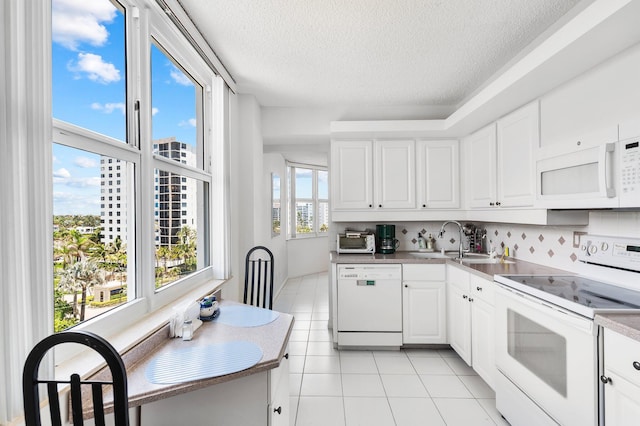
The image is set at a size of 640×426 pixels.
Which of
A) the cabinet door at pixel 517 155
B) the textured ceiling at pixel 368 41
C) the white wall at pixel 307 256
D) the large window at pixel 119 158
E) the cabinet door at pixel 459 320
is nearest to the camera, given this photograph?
the large window at pixel 119 158

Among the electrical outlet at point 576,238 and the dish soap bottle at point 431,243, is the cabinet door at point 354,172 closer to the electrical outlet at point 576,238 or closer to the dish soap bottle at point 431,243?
the dish soap bottle at point 431,243

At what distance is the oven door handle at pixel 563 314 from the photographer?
1406 mm

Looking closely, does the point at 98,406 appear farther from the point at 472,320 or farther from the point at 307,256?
the point at 307,256

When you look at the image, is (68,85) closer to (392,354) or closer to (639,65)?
(639,65)

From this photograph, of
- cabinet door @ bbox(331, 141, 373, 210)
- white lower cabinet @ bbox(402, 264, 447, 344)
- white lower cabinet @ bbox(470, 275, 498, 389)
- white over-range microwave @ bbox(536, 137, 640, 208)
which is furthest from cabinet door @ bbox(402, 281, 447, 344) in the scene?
white over-range microwave @ bbox(536, 137, 640, 208)

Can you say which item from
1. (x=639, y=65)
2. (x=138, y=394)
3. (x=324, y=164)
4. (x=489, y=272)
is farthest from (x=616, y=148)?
(x=324, y=164)

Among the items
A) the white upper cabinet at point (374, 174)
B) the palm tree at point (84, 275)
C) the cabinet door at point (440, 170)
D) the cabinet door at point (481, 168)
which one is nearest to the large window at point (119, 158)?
the palm tree at point (84, 275)

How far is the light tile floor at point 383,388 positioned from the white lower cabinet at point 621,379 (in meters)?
0.95

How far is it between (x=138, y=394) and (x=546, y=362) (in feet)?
6.33

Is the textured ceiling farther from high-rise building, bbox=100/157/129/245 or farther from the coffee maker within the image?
the coffee maker

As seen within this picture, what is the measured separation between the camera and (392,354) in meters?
3.02

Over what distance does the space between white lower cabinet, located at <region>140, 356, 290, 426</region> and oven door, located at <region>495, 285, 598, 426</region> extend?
141 centimetres

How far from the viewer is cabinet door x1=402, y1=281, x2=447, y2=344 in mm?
3014

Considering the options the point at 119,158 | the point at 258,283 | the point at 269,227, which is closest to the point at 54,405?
the point at 119,158
